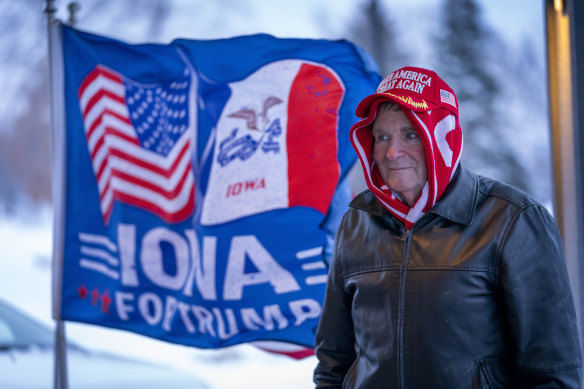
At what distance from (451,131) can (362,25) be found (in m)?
3.82

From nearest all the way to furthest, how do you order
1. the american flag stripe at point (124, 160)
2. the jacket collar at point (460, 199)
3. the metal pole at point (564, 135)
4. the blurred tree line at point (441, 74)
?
the jacket collar at point (460, 199), the metal pole at point (564, 135), the american flag stripe at point (124, 160), the blurred tree line at point (441, 74)

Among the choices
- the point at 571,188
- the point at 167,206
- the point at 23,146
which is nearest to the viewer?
the point at 571,188

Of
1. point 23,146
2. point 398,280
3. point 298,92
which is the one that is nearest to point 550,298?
point 398,280

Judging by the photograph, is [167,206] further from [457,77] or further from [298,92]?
[457,77]

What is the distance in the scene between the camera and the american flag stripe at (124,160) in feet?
8.06

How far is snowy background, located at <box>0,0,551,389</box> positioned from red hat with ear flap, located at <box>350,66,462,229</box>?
10.5 feet

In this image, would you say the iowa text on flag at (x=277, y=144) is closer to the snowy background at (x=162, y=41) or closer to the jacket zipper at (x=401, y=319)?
the jacket zipper at (x=401, y=319)

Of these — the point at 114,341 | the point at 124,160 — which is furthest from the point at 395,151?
the point at 114,341

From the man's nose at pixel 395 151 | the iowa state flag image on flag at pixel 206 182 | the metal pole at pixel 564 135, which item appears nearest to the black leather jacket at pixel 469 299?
the man's nose at pixel 395 151

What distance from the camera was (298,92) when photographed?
232cm

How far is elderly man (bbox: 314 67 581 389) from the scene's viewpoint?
4.34ft

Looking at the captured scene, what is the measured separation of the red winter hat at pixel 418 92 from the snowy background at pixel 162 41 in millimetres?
3212

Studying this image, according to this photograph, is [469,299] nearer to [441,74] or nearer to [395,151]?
[395,151]

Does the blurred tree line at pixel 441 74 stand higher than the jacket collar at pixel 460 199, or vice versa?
the blurred tree line at pixel 441 74
